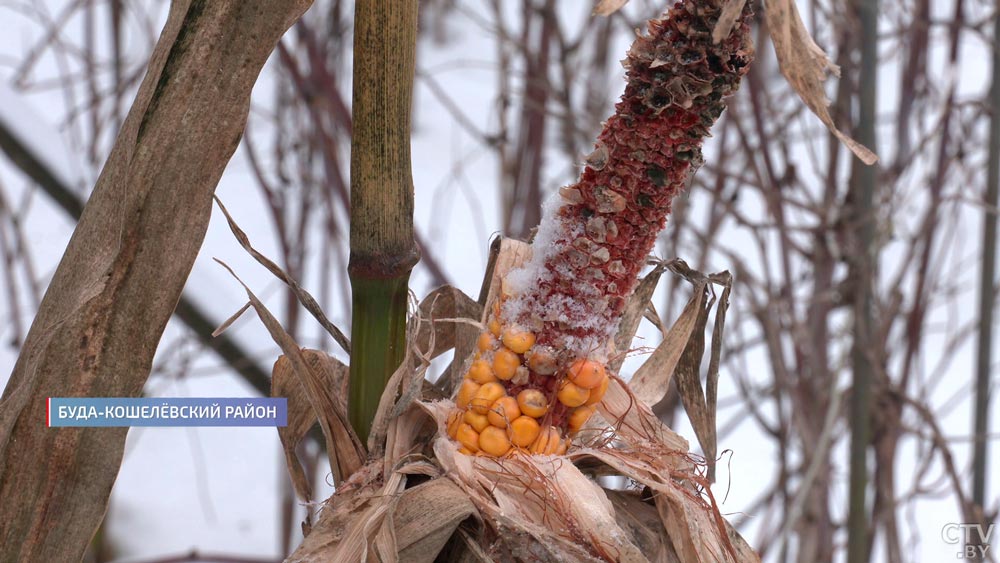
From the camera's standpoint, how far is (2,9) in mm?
1896

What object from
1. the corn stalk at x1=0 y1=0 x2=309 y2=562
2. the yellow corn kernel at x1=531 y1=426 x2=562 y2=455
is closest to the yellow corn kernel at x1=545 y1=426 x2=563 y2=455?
the yellow corn kernel at x1=531 y1=426 x2=562 y2=455

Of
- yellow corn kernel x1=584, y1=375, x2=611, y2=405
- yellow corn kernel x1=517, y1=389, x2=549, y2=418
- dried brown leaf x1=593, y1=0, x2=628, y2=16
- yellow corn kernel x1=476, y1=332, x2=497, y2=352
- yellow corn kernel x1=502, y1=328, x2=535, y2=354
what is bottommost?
yellow corn kernel x1=517, y1=389, x2=549, y2=418

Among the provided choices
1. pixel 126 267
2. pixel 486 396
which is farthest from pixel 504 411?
pixel 126 267

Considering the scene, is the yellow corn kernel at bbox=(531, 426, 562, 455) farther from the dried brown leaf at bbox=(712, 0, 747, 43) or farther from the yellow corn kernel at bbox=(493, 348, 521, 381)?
the dried brown leaf at bbox=(712, 0, 747, 43)

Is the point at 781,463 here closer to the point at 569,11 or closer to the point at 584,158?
the point at 584,158

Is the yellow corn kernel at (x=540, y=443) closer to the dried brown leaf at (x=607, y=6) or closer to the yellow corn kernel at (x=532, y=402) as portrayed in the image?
the yellow corn kernel at (x=532, y=402)

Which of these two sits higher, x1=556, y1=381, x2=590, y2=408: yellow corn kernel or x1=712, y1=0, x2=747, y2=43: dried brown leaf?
x1=712, y1=0, x2=747, y2=43: dried brown leaf

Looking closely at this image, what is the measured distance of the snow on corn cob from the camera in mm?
273

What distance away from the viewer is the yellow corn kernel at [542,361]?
0.32m

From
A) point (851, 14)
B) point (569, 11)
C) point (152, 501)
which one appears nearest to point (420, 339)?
point (851, 14)

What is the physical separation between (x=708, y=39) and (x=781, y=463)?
0.74 m

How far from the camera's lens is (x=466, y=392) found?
334 mm

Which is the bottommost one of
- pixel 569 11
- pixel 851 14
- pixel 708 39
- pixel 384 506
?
pixel 384 506

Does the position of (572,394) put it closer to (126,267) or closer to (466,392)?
(466,392)
